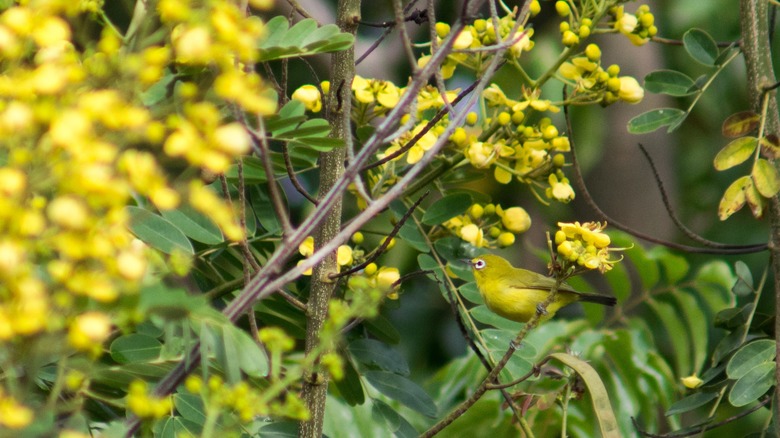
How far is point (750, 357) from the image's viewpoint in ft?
3.57

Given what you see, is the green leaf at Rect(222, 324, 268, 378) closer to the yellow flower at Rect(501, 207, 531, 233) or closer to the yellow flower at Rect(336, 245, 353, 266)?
the yellow flower at Rect(336, 245, 353, 266)

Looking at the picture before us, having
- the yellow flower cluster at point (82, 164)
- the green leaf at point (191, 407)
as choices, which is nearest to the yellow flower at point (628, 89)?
the green leaf at point (191, 407)

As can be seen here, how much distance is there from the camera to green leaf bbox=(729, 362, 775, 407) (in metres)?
1.06

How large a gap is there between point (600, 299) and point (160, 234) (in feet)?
3.44

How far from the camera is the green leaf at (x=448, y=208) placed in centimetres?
120

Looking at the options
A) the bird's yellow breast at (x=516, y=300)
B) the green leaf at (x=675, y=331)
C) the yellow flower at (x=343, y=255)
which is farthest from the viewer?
the green leaf at (x=675, y=331)

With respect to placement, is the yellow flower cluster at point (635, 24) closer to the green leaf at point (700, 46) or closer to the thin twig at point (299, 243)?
the green leaf at point (700, 46)

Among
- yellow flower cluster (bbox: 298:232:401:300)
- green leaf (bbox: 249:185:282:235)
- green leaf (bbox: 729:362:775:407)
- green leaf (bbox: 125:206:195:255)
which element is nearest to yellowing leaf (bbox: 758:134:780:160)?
green leaf (bbox: 729:362:775:407)

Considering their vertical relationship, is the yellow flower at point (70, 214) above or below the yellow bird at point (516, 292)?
above

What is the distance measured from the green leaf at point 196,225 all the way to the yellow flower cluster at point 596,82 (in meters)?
0.51

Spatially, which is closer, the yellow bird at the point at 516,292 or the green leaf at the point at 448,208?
the green leaf at the point at 448,208

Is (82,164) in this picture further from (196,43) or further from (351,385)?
(351,385)

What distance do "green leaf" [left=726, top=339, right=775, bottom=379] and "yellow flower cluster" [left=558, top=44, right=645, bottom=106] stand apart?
349 millimetres

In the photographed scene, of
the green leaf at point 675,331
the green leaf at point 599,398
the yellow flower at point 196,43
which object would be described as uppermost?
the yellow flower at point 196,43
